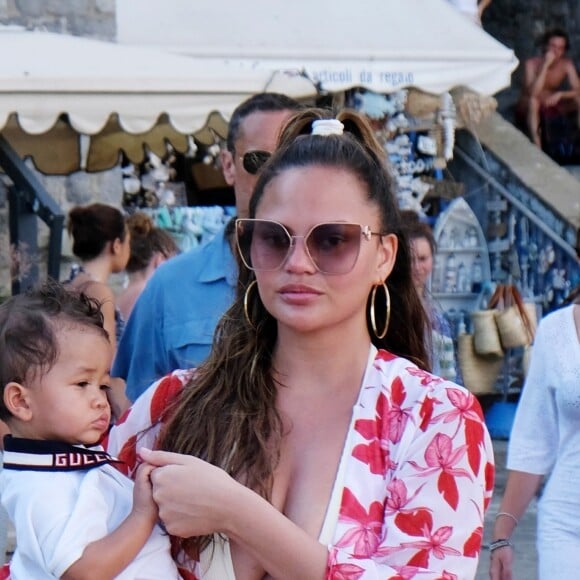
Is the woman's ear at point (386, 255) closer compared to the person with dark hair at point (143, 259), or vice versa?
the woman's ear at point (386, 255)

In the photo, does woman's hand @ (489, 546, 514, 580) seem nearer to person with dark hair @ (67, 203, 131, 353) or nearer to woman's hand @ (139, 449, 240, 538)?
woman's hand @ (139, 449, 240, 538)

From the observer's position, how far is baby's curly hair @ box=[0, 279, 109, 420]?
2.70 metres

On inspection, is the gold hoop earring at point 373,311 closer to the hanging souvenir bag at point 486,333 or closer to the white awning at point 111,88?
the white awning at point 111,88

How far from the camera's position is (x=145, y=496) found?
8.02 ft

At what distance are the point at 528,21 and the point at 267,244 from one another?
1304 cm

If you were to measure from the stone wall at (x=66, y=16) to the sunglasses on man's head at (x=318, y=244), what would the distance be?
6993 mm

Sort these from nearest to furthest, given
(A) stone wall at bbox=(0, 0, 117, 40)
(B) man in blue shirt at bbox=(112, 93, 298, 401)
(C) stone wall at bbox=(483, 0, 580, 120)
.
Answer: (B) man in blue shirt at bbox=(112, 93, 298, 401) → (A) stone wall at bbox=(0, 0, 117, 40) → (C) stone wall at bbox=(483, 0, 580, 120)

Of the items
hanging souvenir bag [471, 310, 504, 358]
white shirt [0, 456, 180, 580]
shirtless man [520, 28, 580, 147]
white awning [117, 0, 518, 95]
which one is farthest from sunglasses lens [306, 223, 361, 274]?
shirtless man [520, 28, 580, 147]

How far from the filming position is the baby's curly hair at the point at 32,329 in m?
2.70

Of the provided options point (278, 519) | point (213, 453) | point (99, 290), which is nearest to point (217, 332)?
point (213, 453)

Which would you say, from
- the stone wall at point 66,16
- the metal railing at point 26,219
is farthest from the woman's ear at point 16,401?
the stone wall at point 66,16

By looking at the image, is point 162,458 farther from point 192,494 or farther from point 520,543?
point 520,543

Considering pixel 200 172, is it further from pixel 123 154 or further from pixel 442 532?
pixel 442 532

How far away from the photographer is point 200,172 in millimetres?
10148
